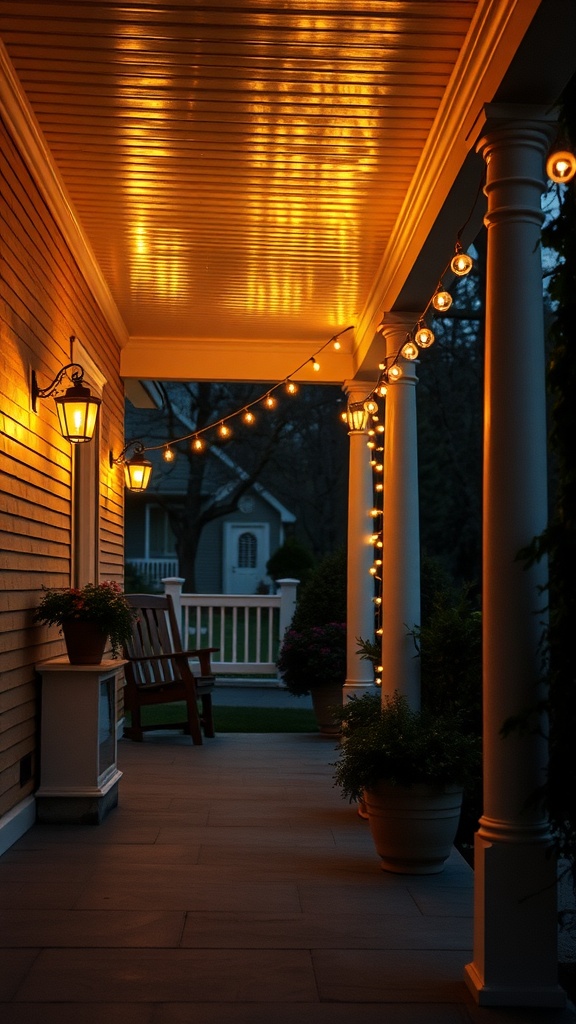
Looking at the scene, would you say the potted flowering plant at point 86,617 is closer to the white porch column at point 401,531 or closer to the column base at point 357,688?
the white porch column at point 401,531

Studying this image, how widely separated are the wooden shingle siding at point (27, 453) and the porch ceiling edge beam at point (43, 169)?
0.05m

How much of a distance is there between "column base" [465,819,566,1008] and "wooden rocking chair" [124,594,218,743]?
4.83m

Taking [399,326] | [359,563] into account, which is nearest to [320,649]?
[359,563]

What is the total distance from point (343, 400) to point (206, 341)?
10.1 m

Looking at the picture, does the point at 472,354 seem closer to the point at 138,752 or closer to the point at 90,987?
the point at 138,752

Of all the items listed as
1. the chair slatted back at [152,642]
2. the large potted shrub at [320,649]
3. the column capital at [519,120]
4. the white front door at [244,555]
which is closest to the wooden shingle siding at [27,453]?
the chair slatted back at [152,642]

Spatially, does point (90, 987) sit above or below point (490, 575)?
below

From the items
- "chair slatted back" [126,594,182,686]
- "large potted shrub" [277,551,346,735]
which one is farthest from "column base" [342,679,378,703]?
"chair slatted back" [126,594,182,686]

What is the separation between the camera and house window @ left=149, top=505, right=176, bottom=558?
23.4 m

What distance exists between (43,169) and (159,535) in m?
18.7

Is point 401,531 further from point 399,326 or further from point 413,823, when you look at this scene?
point 413,823

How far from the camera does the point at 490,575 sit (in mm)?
3129

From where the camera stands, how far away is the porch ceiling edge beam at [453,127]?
3074 mm

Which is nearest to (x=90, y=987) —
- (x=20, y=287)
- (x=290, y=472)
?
(x=20, y=287)
